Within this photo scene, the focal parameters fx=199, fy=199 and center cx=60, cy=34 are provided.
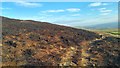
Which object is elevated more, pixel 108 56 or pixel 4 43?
pixel 4 43

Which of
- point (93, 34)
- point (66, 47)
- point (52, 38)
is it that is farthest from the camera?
point (93, 34)

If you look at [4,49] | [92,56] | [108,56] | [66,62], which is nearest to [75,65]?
[66,62]

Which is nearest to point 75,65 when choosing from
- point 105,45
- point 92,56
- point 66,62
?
point 66,62

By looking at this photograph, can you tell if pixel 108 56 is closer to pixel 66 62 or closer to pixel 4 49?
pixel 66 62

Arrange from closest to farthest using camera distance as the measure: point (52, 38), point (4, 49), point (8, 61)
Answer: point (8, 61) < point (4, 49) < point (52, 38)

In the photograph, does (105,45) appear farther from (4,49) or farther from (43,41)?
(4,49)

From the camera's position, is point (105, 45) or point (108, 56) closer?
point (108, 56)
